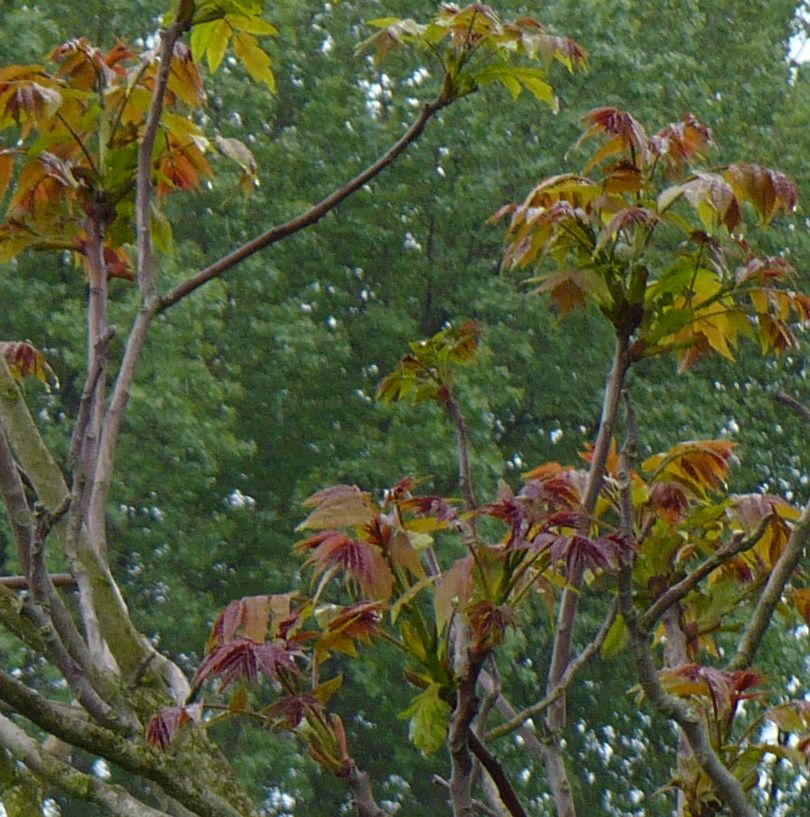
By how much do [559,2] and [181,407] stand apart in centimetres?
447

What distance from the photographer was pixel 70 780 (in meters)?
1.94

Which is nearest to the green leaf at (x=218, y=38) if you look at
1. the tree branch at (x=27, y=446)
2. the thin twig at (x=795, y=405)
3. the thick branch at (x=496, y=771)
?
the tree branch at (x=27, y=446)

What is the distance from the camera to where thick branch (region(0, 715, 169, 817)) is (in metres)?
1.92

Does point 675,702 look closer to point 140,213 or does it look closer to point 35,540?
point 35,540

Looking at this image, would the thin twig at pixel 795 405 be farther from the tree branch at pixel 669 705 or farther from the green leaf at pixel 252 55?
the green leaf at pixel 252 55

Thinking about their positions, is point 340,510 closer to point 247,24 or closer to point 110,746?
point 110,746

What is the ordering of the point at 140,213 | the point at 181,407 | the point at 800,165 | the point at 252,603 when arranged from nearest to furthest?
the point at 252,603 < the point at 140,213 < the point at 181,407 < the point at 800,165

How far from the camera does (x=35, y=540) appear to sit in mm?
1861

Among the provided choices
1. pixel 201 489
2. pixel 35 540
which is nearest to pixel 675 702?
pixel 35 540

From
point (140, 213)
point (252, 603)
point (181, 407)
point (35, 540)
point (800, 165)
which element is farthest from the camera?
point (800, 165)

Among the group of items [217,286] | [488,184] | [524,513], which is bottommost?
[524,513]

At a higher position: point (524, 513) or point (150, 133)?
point (150, 133)

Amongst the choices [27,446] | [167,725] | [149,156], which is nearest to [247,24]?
[149,156]

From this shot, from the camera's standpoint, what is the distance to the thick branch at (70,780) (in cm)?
192
